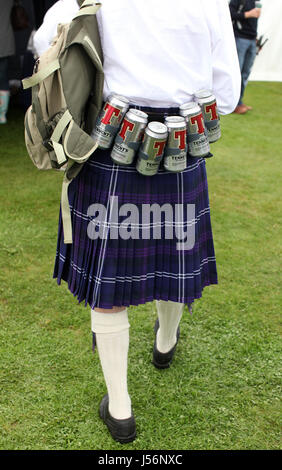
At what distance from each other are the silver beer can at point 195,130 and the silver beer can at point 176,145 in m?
0.03

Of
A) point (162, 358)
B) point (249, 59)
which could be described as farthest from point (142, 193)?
point (249, 59)

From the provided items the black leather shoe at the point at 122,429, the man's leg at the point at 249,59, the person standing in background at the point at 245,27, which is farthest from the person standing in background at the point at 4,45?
the black leather shoe at the point at 122,429

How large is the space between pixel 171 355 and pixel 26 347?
2.18ft

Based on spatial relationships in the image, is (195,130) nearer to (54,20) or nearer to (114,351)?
(54,20)

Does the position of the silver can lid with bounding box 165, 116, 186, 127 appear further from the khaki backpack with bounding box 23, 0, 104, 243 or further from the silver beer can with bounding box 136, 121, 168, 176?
the khaki backpack with bounding box 23, 0, 104, 243

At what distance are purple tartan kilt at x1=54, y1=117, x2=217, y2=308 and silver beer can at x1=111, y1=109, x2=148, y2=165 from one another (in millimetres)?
56

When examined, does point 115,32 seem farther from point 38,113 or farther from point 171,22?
point 38,113

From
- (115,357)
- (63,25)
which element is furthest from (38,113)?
(115,357)

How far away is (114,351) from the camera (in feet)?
5.64

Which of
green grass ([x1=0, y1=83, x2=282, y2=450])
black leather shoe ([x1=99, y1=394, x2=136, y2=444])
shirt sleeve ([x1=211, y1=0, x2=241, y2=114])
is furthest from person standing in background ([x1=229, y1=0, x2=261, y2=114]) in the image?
black leather shoe ([x1=99, y1=394, x2=136, y2=444])

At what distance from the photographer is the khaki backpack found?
4.49ft

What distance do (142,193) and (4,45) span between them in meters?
4.10

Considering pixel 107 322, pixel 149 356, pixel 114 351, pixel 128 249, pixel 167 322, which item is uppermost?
pixel 128 249

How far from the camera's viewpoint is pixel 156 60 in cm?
143
